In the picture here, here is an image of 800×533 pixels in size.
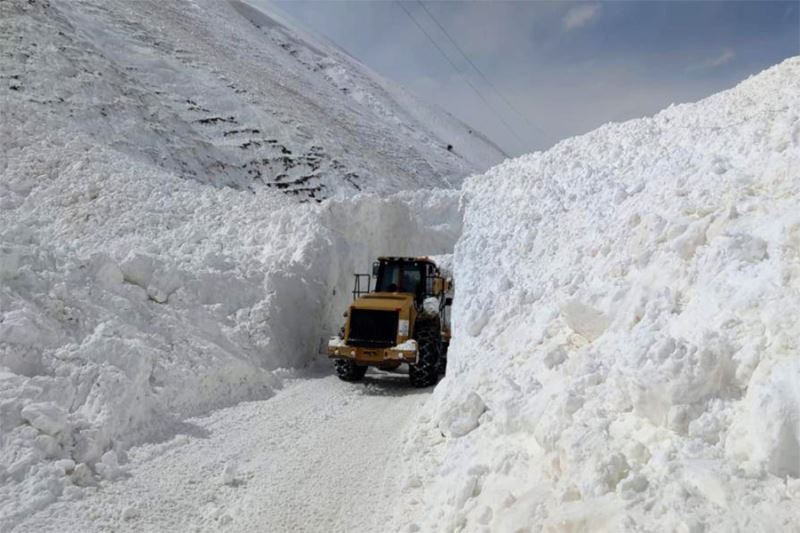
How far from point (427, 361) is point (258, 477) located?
5.96 m

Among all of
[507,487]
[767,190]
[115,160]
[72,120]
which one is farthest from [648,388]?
[72,120]

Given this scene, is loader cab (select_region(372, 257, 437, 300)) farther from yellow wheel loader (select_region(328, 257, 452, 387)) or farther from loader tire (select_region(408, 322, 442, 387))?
loader tire (select_region(408, 322, 442, 387))

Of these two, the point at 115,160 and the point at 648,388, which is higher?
the point at 115,160

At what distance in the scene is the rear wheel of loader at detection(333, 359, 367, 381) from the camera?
13.6 m

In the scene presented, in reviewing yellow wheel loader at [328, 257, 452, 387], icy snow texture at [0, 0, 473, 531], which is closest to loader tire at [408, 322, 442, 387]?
yellow wheel loader at [328, 257, 452, 387]

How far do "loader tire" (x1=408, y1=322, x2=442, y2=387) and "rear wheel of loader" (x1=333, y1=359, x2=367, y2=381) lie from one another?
44.4 inches

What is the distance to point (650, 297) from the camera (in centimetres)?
628

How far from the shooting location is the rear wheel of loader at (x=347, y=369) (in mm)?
13578

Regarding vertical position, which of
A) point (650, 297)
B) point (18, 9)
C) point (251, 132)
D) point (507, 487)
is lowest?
point (507, 487)

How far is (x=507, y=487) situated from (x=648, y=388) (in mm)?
1504

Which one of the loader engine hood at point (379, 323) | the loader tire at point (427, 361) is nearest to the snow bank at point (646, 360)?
the loader tire at point (427, 361)

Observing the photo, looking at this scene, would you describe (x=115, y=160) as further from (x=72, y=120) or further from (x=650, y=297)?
(x=650, y=297)

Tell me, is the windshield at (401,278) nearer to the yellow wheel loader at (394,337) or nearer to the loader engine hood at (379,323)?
the yellow wheel loader at (394,337)

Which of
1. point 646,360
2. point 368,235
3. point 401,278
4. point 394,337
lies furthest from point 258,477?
point 368,235
